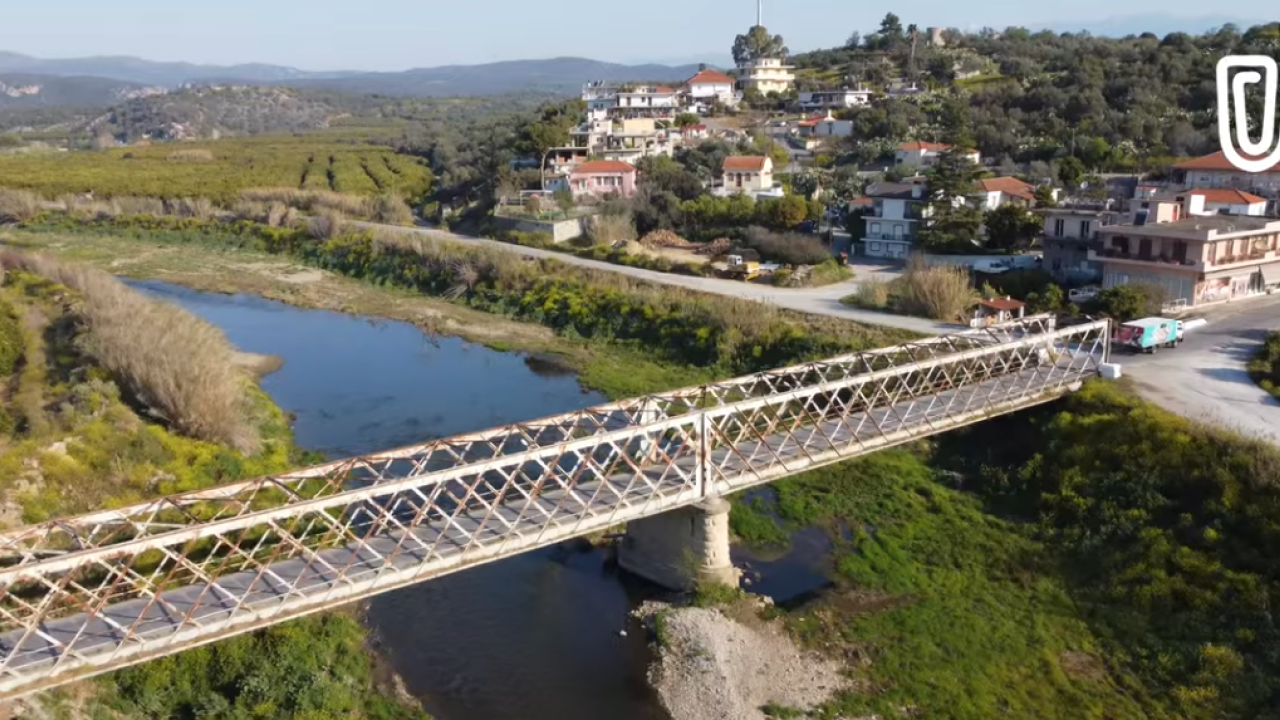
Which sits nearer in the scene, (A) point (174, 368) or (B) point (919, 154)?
(A) point (174, 368)

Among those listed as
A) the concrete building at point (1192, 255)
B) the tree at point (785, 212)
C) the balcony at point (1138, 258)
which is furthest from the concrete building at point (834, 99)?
the balcony at point (1138, 258)

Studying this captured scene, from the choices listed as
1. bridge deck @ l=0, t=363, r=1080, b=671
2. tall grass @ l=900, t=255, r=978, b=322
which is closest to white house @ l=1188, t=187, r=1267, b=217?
tall grass @ l=900, t=255, r=978, b=322

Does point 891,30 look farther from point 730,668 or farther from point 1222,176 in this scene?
point 730,668

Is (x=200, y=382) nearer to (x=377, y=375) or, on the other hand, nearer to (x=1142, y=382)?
(x=377, y=375)

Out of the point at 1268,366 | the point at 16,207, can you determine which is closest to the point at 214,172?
the point at 16,207

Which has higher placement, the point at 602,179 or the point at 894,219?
the point at 602,179
